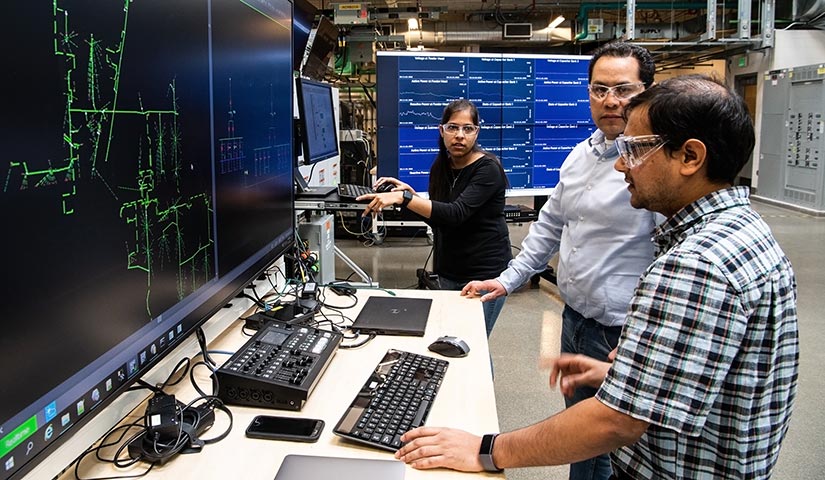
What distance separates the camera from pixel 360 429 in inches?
46.1

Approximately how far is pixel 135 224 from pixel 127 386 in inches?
10.7

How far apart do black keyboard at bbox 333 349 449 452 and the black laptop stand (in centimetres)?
21

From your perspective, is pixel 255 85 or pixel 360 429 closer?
pixel 360 429

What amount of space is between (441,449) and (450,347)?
51 centimetres

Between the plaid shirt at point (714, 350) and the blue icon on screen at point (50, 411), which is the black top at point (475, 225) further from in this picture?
the blue icon on screen at point (50, 411)

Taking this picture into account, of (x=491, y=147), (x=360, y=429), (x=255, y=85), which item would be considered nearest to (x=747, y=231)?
(x=360, y=429)

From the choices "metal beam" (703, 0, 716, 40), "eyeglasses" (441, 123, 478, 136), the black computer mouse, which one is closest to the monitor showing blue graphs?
"eyeglasses" (441, 123, 478, 136)

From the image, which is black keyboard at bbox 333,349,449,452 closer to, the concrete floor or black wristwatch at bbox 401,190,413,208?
the concrete floor

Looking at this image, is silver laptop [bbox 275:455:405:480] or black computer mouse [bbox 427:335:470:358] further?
black computer mouse [bbox 427:335:470:358]

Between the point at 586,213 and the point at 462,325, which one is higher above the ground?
the point at 586,213

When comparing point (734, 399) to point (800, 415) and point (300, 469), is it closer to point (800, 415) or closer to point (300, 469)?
point (300, 469)

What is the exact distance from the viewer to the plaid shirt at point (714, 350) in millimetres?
944

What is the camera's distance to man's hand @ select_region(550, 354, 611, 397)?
1.32 meters

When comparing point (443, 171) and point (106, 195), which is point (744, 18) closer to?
point (443, 171)
